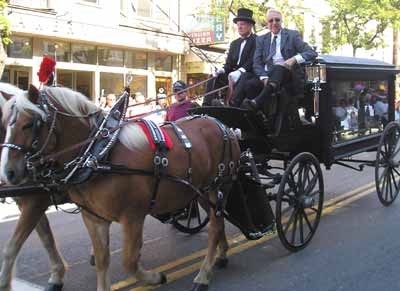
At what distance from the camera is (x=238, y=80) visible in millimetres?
6336

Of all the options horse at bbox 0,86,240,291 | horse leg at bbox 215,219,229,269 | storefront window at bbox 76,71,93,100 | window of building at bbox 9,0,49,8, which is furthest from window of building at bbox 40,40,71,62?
horse at bbox 0,86,240,291

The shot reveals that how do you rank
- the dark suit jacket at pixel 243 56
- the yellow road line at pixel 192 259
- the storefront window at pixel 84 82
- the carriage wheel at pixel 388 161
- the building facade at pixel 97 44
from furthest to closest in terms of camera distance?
the storefront window at pixel 84 82 → the building facade at pixel 97 44 → the carriage wheel at pixel 388 161 → the dark suit jacket at pixel 243 56 → the yellow road line at pixel 192 259

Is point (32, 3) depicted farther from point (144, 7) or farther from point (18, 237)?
point (18, 237)

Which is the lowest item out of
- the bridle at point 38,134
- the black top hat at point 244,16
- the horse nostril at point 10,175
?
the horse nostril at point 10,175

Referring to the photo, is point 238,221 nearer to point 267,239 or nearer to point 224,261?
point 224,261

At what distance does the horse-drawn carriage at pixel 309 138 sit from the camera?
18.5 ft

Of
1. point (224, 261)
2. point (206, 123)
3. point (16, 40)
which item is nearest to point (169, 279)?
point (224, 261)

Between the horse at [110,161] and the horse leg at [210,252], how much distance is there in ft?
0.03

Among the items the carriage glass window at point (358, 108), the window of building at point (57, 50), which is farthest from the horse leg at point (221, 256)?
the window of building at point (57, 50)

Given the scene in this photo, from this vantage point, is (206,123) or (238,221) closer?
(206,123)

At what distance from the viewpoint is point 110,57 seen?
1903 centimetres

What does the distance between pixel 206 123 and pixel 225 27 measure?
16224mm

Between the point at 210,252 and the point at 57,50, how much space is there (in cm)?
1367

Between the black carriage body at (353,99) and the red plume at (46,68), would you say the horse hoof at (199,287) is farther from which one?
the black carriage body at (353,99)
